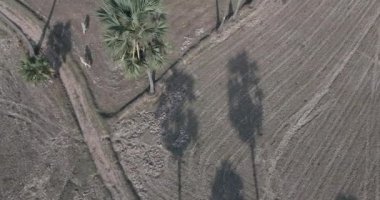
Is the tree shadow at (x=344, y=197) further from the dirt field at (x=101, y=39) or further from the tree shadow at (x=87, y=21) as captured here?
the tree shadow at (x=87, y=21)

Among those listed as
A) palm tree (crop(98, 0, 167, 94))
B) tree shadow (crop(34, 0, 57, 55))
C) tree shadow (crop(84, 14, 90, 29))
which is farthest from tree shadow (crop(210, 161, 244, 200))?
tree shadow (crop(34, 0, 57, 55))

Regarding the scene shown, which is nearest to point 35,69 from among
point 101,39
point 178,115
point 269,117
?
point 101,39

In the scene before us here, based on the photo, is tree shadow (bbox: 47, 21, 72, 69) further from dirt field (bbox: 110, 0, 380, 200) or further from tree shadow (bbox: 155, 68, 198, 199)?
tree shadow (bbox: 155, 68, 198, 199)

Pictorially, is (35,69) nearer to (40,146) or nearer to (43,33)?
(43,33)

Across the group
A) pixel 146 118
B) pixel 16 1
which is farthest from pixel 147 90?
pixel 16 1

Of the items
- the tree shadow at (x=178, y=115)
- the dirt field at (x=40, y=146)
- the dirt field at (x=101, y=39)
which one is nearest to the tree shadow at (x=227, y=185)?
the tree shadow at (x=178, y=115)

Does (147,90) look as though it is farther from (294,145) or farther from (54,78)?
(294,145)
